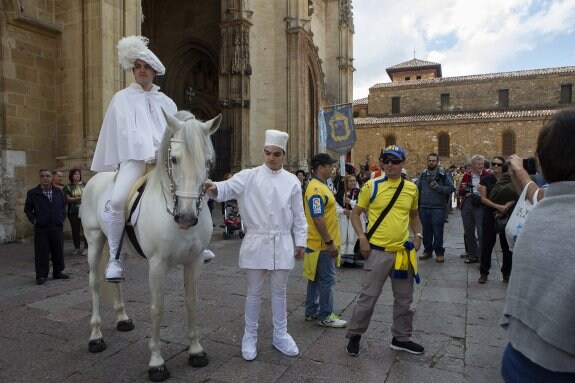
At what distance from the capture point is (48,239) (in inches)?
258

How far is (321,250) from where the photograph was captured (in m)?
4.54

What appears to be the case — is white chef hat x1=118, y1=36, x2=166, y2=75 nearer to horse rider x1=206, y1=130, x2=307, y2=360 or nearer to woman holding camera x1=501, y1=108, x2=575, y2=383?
horse rider x1=206, y1=130, x2=307, y2=360

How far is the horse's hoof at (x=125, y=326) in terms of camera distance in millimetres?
4301

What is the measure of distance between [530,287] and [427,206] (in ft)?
22.9

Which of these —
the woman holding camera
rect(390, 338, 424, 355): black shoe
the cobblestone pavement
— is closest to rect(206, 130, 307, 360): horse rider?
the cobblestone pavement

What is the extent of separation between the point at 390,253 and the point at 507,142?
41366 mm

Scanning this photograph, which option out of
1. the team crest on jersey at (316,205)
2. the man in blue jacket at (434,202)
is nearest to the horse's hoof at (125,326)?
the team crest on jersey at (316,205)

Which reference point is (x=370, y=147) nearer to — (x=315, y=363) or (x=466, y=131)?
(x=466, y=131)

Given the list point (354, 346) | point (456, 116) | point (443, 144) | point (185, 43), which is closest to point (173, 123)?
point (354, 346)

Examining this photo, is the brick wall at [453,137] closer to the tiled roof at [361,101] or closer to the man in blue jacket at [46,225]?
the tiled roof at [361,101]

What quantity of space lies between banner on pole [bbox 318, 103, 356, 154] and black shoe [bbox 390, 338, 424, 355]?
378cm

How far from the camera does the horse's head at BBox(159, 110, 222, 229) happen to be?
3.00 metres

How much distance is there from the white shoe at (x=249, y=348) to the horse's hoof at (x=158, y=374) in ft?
2.21

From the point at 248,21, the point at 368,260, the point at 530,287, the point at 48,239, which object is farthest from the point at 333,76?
the point at 530,287
